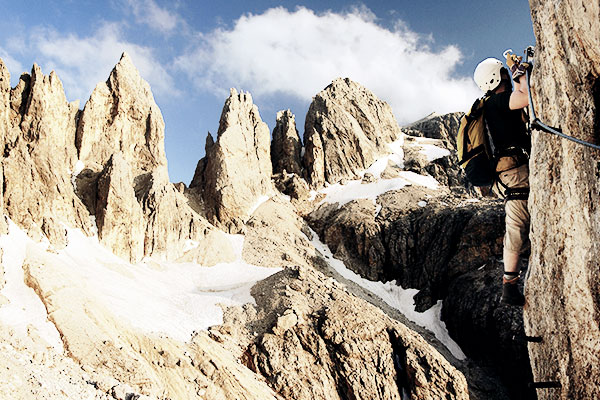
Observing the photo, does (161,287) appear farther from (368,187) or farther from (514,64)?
(368,187)

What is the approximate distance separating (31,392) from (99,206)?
2785 cm

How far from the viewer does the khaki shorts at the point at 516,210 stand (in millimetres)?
4949

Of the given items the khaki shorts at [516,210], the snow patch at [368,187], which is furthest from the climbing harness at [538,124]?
the snow patch at [368,187]

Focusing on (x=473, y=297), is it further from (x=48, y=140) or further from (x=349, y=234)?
(x=48, y=140)

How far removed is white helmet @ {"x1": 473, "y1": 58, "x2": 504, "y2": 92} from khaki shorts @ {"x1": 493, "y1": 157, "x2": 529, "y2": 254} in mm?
1162

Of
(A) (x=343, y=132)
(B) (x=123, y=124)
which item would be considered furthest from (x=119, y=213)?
(A) (x=343, y=132)

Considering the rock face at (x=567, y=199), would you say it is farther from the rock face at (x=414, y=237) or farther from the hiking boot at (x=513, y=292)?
the rock face at (x=414, y=237)

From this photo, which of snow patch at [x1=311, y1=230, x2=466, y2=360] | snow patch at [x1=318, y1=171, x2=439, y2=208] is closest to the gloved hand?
snow patch at [x1=311, y1=230, x2=466, y2=360]

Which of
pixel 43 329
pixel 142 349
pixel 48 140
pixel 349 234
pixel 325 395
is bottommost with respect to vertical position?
pixel 325 395

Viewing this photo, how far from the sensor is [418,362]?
1132 inches

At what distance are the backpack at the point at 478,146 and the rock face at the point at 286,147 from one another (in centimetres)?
6602

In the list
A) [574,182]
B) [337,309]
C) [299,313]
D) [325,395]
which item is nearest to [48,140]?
[299,313]

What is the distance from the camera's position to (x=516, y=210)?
5.02 m

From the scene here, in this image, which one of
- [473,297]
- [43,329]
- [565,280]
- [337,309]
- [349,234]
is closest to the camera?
[565,280]
